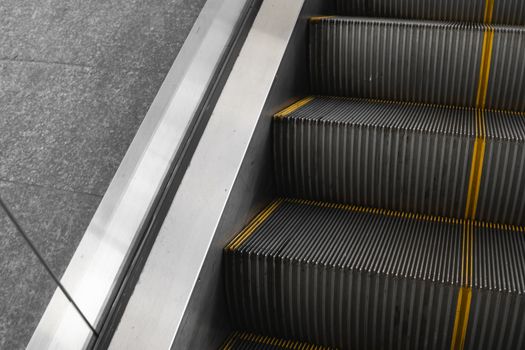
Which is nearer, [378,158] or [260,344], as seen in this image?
[260,344]

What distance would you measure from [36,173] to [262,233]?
0.56m

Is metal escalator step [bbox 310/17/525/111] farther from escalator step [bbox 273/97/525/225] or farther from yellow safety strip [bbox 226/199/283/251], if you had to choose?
yellow safety strip [bbox 226/199/283/251]

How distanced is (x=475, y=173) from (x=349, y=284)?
0.42 m

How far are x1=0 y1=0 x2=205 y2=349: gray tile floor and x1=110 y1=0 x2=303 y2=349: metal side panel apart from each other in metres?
0.17

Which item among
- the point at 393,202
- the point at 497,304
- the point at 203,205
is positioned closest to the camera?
the point at 497,304

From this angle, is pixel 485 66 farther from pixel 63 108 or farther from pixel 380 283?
pixel 63 108

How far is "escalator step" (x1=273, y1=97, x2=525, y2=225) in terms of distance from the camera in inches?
54.0

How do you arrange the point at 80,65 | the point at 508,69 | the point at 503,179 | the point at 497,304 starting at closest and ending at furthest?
the point at 497,304 → the point at 503,179 → the point at 508,69 → the point at 80,65

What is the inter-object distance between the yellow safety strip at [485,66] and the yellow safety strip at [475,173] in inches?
8.6

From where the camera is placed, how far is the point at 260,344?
4.33ft

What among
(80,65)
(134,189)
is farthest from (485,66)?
(80,65)

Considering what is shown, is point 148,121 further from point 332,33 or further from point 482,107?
point 482,107

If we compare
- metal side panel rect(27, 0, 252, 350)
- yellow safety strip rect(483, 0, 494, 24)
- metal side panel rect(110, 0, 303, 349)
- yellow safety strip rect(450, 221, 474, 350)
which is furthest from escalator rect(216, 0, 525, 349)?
yellow safety strip rect(483, 0, 494, 24)

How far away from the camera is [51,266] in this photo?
104 centimetres
